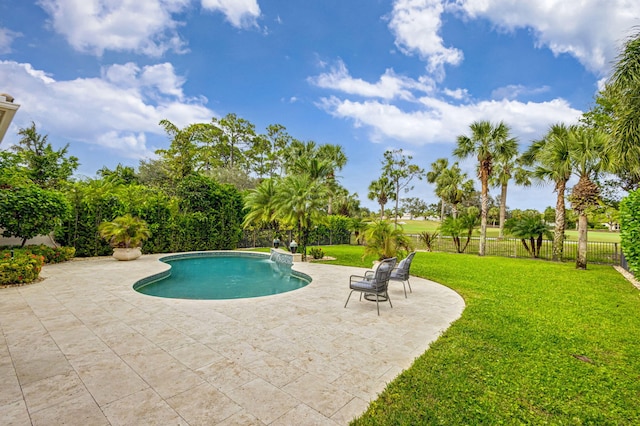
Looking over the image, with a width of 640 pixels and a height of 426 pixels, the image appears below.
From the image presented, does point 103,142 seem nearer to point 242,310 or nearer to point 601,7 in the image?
point 242,310

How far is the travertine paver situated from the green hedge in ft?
15.1

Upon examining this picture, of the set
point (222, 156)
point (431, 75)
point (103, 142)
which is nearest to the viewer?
point (431, 75)

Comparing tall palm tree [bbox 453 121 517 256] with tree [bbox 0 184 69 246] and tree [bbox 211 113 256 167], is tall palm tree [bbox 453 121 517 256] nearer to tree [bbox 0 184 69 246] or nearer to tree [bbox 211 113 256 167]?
tree [bbox 0 184 69 246]

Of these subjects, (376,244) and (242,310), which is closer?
(242,310)

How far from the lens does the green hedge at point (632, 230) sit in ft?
22.0

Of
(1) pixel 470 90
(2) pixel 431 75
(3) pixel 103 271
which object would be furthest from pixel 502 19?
(3) pixel 103 271

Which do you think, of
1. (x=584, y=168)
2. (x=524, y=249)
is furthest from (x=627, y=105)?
(x=524, y=249)

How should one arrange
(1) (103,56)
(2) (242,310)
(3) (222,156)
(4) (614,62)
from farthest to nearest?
(3) (222,156)
(1) (103,56)
(4) (614,62)
(2) (242,310)

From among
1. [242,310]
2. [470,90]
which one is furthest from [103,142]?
[470,90]

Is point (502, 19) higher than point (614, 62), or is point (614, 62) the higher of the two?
point (502, 19)

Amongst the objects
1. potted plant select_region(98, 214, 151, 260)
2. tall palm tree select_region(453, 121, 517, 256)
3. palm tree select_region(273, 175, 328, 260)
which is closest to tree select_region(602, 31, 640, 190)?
Result: tall palm tree select_region(453, 121, 517, 256)

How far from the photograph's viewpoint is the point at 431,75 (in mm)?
16000

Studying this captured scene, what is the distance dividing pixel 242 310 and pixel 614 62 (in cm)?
1162

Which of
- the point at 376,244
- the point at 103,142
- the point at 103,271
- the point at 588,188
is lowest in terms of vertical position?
the point at 103,271
